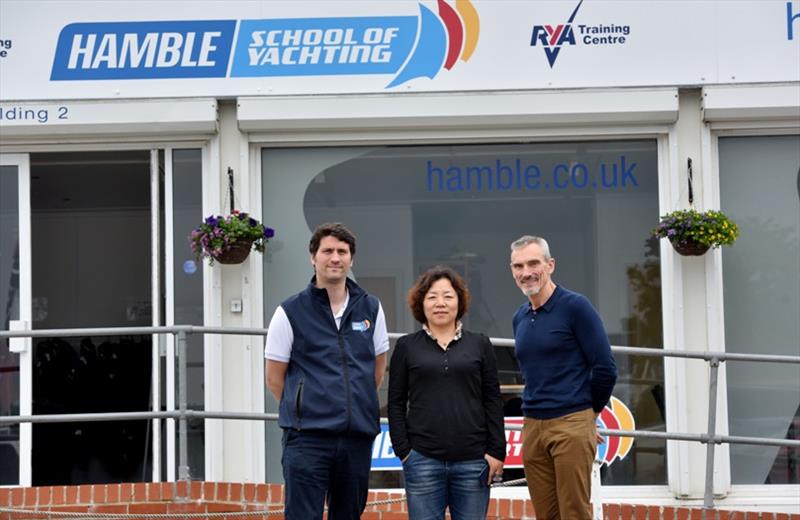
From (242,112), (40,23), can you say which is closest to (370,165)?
(242,112)

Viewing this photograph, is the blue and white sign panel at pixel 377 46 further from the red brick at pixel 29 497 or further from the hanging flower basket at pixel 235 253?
the red brick at pixel 29 497

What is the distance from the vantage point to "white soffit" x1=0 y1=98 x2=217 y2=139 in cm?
800

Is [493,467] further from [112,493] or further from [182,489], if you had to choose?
[112,493]

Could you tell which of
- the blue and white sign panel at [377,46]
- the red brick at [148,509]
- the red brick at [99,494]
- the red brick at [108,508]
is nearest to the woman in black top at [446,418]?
the red brick at [148,509]

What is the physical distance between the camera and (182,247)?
8.29 meters

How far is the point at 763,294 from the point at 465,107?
8.21 ft

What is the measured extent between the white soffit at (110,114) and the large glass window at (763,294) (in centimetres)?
374

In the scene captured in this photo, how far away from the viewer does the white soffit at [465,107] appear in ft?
26.2

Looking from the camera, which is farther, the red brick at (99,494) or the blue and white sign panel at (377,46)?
the blue and white sign panel at (377,46)

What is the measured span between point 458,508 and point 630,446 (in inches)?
136

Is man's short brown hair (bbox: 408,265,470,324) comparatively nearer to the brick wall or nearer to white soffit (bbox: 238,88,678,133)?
the brick wall

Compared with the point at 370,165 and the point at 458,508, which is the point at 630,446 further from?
the point at 458,508

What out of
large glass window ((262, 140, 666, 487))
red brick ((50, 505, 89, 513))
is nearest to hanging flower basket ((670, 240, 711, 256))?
large glass window ((262, 140, 666, 487))

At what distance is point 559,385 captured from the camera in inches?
201
